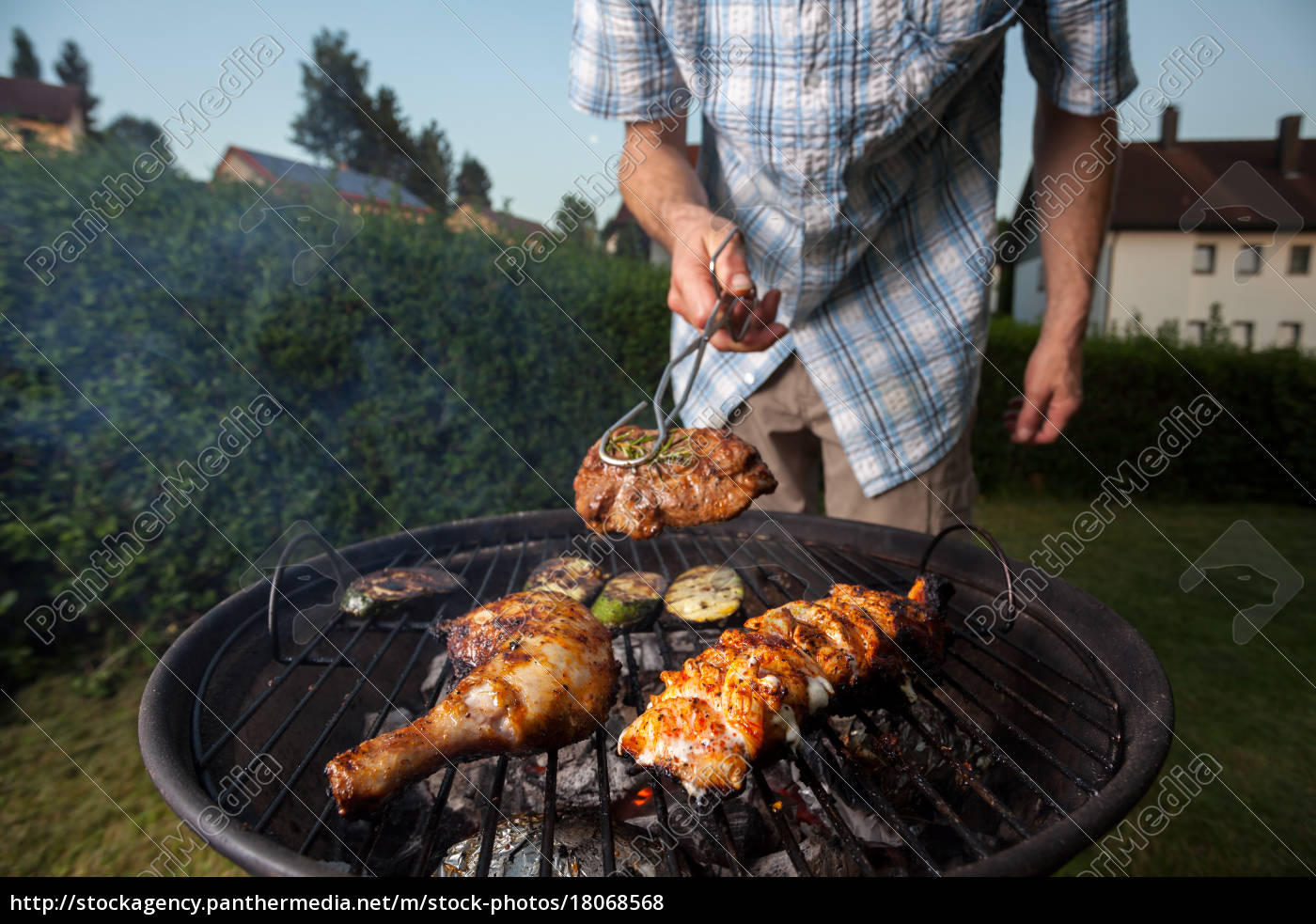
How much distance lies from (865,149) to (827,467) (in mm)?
1283

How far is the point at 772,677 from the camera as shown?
61.4 inches

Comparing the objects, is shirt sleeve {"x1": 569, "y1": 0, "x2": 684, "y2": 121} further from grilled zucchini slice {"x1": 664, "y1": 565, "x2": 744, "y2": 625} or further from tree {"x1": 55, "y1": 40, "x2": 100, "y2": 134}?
tree {"x1": 55, "y1": 40, "x2": 100, "y2": 134}

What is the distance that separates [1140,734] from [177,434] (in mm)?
4868

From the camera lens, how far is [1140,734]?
147 centimetres

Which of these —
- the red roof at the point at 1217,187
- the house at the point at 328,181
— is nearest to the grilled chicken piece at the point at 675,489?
the house at the point at 328,181

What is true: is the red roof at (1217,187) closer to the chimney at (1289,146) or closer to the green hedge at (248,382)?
the chimney at (1289,146)

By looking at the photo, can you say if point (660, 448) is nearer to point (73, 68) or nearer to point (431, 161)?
point (431, 161)

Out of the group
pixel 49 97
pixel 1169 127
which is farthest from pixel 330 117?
pixel 1169 127

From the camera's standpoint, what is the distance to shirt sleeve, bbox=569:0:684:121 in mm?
2584

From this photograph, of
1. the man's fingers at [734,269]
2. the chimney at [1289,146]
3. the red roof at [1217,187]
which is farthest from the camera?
the chimney at [1289,146]

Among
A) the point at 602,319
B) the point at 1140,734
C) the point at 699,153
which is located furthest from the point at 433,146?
the point at 1140,734

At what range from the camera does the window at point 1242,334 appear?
32.4ft

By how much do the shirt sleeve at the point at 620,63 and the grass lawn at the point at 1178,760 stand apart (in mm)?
3628

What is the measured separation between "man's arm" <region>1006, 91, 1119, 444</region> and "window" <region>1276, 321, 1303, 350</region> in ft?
29.5
